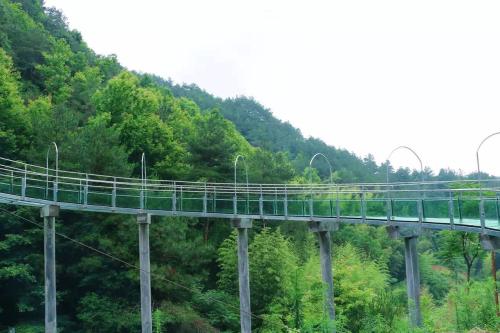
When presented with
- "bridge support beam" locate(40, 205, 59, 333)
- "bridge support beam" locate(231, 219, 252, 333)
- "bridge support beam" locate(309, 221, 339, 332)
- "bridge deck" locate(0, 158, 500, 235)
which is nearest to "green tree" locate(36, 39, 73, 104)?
"bridge deck" locate(0, 158, 500, 235)

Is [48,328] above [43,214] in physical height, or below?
below

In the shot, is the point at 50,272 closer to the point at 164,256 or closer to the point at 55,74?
the point at 164,256

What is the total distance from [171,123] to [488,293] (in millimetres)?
29916

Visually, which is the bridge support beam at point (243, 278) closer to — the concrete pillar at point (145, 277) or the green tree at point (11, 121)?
the concrete pillar at point (145, 277)

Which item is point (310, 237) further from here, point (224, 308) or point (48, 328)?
point (48, 328)

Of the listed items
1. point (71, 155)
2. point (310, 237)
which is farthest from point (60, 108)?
point (310, 237)

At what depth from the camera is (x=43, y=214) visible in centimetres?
2267

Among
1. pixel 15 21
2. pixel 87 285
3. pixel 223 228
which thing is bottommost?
pixel 87 285

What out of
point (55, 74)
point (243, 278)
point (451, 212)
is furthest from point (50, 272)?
point (55, 74)

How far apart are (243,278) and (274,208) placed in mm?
3464

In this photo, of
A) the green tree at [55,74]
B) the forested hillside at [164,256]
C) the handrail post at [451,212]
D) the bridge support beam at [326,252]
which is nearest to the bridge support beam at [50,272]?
the forested hillside at [164,256]

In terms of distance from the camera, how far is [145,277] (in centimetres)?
2414

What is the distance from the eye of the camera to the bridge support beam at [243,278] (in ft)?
84.2

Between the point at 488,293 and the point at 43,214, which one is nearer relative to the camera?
the point at 43,214
